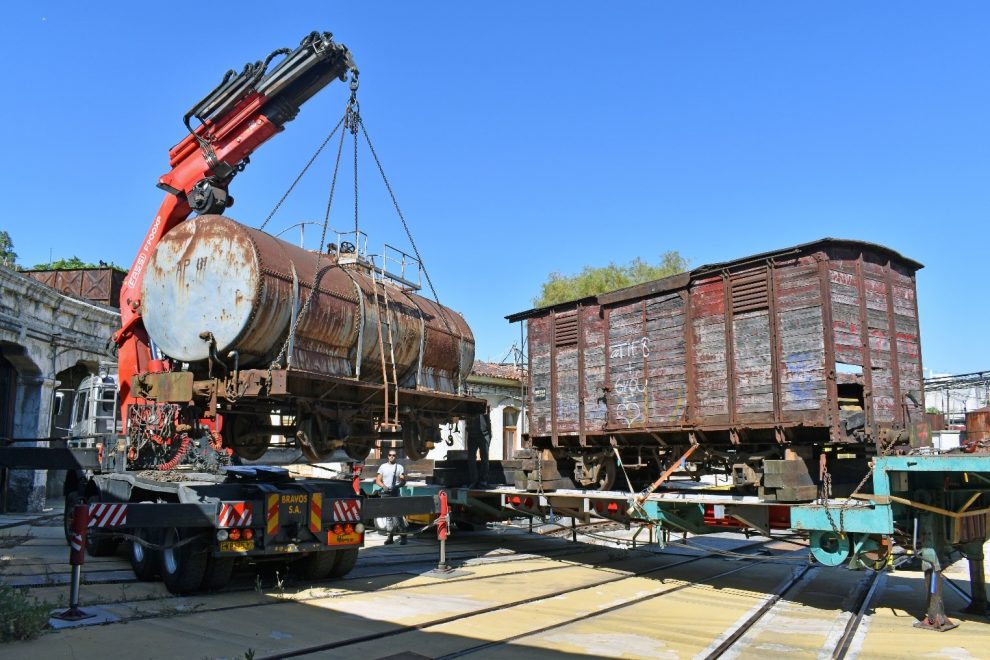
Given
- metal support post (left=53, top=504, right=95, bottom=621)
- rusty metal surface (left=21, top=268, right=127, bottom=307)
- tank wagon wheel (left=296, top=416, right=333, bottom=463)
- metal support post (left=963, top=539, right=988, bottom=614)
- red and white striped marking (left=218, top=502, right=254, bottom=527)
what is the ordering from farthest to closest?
rusty metal surface (left=21, top=268, right=127, bottom=307) → tank wagon wheel (left=296, top=416, right=333, bottom=463) → metal support post (left=963, top=539, right=988, bottom=614) → red and white striped marking (left=218, top=502, right=254, bottom=527) → metal support post (left=53, top=504, right=95, bottom=621)

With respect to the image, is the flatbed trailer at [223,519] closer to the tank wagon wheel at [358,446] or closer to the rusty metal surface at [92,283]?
the tank wagon wheel at [358,446]

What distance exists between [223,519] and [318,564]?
6.56ft

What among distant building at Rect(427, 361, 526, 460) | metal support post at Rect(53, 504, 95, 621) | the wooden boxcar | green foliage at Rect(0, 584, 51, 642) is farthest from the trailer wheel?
distant building at Rect(427, 361, 526, 460)

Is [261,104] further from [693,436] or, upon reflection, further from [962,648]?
[962,648]

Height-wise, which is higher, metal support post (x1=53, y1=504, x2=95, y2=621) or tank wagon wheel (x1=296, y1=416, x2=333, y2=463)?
tank wagon wheel (x1=296, y1=416, x2=333, y2=463)

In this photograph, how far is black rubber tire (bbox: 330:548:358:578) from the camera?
31.9ft

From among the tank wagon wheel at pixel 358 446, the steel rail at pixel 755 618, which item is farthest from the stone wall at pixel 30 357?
the steel rail at pixel 755 618

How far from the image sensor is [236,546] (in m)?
8.16

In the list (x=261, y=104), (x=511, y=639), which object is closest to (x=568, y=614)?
(x=511, y=639)

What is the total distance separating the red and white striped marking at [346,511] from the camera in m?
9.04

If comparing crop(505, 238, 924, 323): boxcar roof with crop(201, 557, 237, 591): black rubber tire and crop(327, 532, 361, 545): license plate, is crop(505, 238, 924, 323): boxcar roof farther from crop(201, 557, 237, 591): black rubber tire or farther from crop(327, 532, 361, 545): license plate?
crop(201, 557, 237, 591): black rubber tire

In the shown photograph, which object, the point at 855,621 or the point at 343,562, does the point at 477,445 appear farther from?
the point at 855,621

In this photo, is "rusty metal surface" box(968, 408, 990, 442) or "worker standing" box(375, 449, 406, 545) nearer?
"rusty metal surface" box(968, 408, 990, 442)

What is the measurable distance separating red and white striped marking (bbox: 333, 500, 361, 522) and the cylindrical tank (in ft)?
5.93
